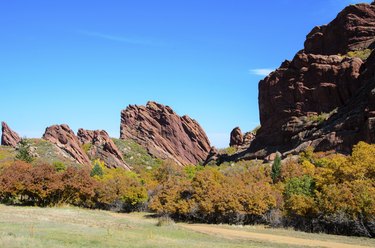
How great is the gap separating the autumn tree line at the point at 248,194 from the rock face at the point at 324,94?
36.7ft

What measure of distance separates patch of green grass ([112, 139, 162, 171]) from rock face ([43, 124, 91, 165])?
1994cm

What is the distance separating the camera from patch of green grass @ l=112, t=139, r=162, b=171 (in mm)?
162812

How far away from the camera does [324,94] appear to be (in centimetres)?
10862

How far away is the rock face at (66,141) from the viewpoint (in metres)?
145

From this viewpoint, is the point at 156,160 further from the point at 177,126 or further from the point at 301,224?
the point at 301,224

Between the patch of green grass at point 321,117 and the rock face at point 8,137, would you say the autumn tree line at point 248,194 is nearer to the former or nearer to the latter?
the patch of green grass at point 321,117

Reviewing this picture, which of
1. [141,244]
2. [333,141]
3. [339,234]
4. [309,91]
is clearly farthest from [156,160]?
[141,244]

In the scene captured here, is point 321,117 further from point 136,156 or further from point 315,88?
point 136,156

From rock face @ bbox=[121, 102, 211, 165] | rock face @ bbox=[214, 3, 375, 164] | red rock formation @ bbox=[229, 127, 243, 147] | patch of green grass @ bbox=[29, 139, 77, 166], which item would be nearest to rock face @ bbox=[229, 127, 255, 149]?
red rock formation @ bbox=[229, 127, 243, 147]

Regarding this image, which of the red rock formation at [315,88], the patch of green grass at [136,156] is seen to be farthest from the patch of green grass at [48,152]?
the red rock formation at [315,88]

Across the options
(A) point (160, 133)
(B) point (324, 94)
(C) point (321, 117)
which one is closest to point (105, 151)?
(A) point (160, 133)

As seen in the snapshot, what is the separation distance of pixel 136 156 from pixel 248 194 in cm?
12192

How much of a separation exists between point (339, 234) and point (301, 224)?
200 inches

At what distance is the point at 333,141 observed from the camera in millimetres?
87625
